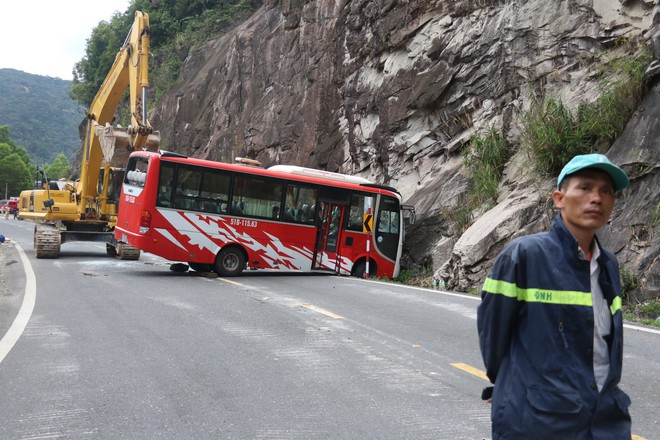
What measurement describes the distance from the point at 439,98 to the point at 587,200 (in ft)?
66.5

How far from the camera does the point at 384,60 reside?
84.8 ft

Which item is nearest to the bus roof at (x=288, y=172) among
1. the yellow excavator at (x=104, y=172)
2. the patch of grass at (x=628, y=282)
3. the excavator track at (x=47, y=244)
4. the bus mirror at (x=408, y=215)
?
the bus mirror at (x=408, y=215)

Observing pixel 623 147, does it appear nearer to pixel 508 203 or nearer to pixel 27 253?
pixel 508 203

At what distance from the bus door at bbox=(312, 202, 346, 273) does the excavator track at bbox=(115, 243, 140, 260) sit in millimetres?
6103

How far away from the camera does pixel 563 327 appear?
2576 millimetres

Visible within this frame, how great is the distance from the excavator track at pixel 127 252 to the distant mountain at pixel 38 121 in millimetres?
148559

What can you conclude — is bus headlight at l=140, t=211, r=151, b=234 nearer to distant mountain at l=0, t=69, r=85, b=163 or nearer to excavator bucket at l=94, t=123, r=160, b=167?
excavator bucket at l=94, t=123, r=160, b=167

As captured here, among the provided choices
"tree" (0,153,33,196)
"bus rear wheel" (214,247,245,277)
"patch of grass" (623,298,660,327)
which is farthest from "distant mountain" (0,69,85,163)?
"patch of grass" (623,298,660,327)

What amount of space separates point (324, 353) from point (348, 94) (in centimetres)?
2201

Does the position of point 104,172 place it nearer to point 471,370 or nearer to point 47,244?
point 47,244

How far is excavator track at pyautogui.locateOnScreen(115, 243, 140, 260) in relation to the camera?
20.5 meters

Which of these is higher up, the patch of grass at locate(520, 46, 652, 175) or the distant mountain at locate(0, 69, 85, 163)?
the distant mountain at locate(0, 69, 85, 163)

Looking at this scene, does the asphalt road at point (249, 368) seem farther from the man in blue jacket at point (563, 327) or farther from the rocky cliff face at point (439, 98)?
the rocky cliff face at point (439, 98)

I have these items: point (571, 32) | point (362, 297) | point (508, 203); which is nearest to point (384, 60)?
point (571, 32)
